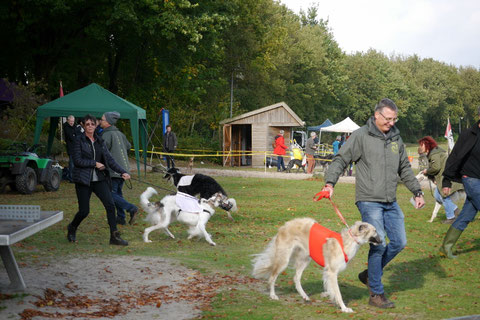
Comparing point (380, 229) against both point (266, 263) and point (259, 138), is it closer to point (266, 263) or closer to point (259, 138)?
point (266, 263)

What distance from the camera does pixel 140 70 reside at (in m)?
32.6

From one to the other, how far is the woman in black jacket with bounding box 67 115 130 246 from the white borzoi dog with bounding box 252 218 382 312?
11.4 feet

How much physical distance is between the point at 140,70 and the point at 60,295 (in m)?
27.5

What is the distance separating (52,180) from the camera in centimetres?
1756

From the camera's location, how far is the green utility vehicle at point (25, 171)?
16.4 meters

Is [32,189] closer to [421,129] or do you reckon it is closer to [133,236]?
[133,236]

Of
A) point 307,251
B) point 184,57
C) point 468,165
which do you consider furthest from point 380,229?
point 184,57

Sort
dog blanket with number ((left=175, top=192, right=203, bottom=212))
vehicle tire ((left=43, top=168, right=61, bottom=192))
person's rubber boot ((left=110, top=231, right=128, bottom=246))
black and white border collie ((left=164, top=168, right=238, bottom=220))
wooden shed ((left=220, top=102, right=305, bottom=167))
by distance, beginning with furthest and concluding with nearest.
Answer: wooden shed ((left=220, top=102, right=305, bottom=167)), vehicle tire ((left=43, top=168, right=61, bottom=192)), black and white border collie ((left=164, top=168, right=238, bottom=220)), dog blanket with number ((left=175, top=192, right=203, bottom=212)), person's rubber boot ((left=110, top=231, right=128, bottom=246))

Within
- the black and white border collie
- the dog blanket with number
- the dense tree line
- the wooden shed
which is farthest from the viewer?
the wooden shed

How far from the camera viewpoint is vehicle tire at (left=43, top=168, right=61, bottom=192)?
17.4 meters

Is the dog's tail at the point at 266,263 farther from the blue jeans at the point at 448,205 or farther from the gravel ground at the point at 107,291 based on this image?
the blue jeans at the point at 448,205

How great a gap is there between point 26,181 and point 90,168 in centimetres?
894

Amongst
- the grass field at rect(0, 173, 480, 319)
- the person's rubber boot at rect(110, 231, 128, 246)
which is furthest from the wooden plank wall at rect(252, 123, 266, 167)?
the person's rubber boot at rect(110, 231, 128, 246)

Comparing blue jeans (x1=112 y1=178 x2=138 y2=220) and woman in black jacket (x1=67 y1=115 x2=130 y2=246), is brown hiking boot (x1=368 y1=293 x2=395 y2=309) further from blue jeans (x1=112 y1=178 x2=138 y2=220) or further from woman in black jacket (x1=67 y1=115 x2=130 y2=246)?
blue jeans (x1=112 y1=178 x2=138 y2=220)
